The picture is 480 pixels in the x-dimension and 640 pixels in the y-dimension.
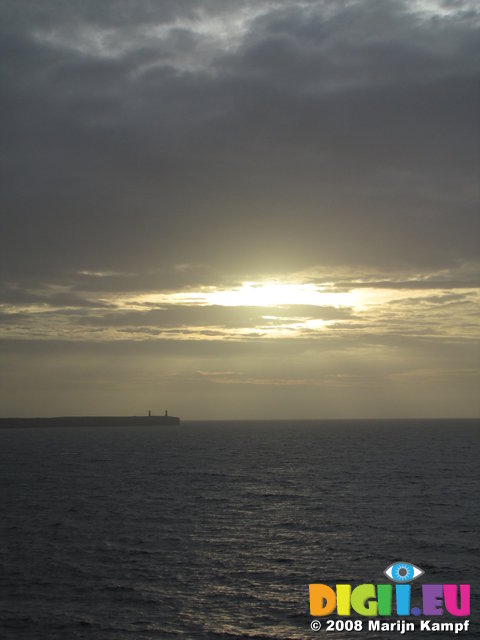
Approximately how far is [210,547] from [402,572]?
1366 cm

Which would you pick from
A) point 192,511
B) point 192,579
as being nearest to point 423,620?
point 192,579

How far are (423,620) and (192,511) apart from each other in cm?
3272

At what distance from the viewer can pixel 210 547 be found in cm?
4650

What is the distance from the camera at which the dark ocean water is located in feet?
104

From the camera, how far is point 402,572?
130 ft

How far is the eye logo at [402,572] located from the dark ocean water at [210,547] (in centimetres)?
58

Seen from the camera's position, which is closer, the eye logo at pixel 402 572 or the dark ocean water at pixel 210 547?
the dark ocean water at pixel 210 547

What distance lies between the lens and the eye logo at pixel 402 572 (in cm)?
3844

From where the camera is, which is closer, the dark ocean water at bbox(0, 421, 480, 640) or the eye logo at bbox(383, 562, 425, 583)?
the dark ocean water at bbox(0, 421, 480, 640)

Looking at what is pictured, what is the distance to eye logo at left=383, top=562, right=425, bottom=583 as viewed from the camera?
38.4 m

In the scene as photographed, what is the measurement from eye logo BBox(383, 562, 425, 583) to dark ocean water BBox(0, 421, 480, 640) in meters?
0.58

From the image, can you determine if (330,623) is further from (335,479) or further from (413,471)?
(413,471)

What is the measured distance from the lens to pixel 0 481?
290 feet

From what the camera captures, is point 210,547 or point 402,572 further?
point 210,547
